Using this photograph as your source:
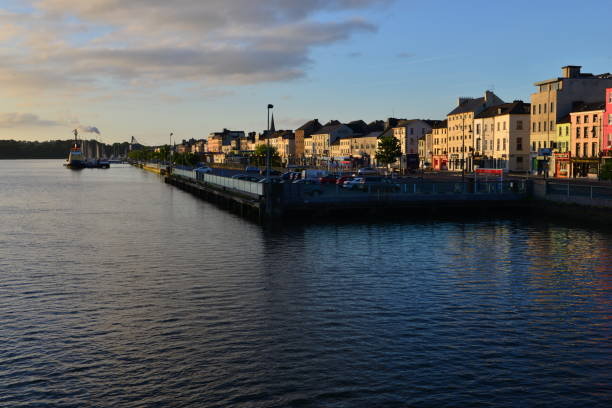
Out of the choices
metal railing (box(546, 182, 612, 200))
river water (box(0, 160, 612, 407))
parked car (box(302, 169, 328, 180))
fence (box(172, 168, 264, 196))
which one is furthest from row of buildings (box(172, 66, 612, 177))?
river water (box(0, 160, 612, 407))

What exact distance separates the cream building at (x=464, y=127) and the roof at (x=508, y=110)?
3327 mm

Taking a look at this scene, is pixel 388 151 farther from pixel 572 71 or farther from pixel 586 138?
pixel 586 138

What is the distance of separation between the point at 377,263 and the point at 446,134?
13469 centimetres

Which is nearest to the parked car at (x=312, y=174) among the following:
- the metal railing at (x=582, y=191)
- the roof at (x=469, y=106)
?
the metal railing at (x=582, y=191)

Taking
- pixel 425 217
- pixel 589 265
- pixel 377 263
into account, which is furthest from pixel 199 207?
pixel 589 265

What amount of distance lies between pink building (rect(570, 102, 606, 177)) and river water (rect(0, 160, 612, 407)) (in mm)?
62410

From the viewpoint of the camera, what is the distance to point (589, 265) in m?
34.1

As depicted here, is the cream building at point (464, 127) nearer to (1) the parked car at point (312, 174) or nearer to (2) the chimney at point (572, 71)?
(2) the chimney at point (572, 71)

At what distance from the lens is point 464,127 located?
15075 cm

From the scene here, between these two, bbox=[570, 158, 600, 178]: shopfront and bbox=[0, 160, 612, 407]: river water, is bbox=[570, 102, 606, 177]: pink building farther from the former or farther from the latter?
bbox=[0, 160, 612, 407]: river water

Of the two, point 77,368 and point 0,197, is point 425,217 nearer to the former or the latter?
point 77,368

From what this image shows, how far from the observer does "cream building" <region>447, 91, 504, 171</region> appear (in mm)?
146875

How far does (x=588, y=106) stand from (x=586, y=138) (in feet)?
19.8

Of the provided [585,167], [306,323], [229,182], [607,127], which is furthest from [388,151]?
[306,323]
